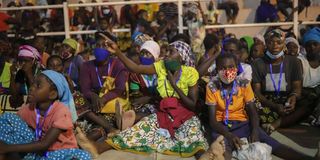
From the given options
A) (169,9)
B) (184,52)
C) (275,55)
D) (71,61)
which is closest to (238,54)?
(275,55)

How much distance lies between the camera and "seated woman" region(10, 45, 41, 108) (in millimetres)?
6352

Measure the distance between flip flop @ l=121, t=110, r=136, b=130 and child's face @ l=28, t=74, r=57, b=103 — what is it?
4.45 ft

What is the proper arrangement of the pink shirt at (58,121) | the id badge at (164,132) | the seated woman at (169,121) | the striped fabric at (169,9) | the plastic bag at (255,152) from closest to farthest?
the pink shirt at (58,121), the plastic bag at (255,152), the seated woman at (169,121), the id badge at (164,132), the striped fabric at (169,9)

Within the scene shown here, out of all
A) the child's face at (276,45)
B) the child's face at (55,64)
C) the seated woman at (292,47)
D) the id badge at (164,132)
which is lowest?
the id badge at (164,132)

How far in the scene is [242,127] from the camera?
5203 millimetres

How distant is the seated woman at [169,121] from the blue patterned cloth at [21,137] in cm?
76

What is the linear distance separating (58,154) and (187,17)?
585 centimetres

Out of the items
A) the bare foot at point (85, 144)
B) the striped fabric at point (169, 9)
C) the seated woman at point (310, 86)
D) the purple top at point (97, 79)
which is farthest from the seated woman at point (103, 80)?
the striped fabric at point (169, 9)

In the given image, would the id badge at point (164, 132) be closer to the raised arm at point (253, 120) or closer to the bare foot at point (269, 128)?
the raised arm at point (253, 120)

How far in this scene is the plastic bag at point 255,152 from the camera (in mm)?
4727

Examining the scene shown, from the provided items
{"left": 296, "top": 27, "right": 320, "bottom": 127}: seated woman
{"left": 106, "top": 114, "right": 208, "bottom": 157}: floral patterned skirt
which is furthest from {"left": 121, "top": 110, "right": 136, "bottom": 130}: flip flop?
{"left": 296, "top": 27, "right": 320, "bottom": 127}: seated woman

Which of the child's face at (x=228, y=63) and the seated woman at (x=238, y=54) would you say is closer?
the child's face at (x=228, y=63)

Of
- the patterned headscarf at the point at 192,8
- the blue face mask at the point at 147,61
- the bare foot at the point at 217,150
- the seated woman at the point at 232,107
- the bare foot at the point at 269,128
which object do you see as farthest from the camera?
the patterned headscarf at the point at 192,8

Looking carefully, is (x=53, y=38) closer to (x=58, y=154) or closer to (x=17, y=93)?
(x=17, y=93)
